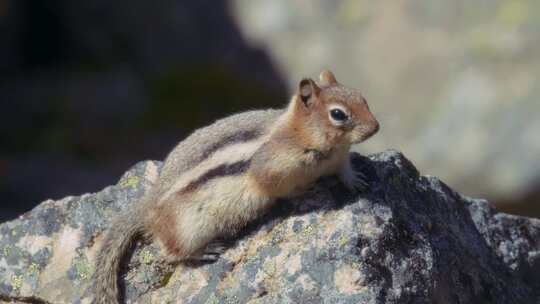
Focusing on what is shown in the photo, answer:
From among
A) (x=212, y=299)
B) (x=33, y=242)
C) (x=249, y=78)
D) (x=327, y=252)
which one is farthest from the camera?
(x=249, y=78)

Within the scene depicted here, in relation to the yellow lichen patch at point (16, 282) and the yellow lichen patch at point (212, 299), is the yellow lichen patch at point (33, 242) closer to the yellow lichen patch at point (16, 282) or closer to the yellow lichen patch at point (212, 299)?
the yellow lichen patch at point (16, 282)

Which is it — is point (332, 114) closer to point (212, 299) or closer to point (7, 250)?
point (212, 299)

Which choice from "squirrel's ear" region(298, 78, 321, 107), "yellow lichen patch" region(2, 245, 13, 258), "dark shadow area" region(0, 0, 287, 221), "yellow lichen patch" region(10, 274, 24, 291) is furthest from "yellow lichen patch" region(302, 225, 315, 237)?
"dark shadow area" region(0, 0, 287, 221)

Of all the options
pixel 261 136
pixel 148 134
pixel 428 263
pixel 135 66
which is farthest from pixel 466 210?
pixel 135 66

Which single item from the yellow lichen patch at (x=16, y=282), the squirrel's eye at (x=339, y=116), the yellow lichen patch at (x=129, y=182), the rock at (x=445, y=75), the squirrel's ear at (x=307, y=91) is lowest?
the yellow lichen patch at (x=16, y=282)

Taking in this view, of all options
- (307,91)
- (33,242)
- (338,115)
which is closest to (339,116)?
(338,115)

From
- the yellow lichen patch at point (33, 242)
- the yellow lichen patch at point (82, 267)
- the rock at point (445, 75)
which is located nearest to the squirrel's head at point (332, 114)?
Result: the yellow lichen patch at point (82, 267)

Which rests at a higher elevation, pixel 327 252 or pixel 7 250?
pixel 7 250

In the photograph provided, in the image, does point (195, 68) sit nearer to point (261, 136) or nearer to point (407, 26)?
point (407, 26)
